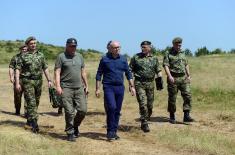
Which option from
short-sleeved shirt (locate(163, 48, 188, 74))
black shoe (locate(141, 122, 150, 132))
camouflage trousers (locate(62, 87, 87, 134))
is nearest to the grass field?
black shoe (locate(141, 122, 150, 132))

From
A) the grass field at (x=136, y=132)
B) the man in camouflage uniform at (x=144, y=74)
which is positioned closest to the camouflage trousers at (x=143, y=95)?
the man in camouflage uniform at (x=144, y=74)

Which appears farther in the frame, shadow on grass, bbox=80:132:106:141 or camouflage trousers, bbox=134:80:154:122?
camouflage trousers, bbox=134:80:154:122

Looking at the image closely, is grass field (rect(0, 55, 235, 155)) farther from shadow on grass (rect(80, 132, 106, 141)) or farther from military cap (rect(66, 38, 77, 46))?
military cap (rect(66, 38, 77, 46))

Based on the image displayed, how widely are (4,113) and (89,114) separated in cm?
252

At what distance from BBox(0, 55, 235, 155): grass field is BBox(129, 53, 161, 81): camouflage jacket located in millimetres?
1317

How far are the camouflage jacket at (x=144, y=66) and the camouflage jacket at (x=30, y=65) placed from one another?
2.34 meters

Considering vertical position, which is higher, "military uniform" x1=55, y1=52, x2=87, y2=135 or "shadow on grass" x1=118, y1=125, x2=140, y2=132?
"military uniform" x1=55, y1=52, x2=87, y2=135

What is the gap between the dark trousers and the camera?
11641mm

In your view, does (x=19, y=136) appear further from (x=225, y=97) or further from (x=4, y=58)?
(x=4, y=58)

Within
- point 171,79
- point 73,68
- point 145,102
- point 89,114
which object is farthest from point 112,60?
point 89,114

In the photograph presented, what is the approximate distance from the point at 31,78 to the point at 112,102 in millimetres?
1988

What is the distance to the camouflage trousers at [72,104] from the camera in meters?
11.3

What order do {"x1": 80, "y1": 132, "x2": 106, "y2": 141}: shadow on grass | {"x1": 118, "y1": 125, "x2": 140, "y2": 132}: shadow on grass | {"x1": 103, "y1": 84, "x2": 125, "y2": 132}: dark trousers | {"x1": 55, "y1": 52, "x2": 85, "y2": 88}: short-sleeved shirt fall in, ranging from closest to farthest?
{"x1": 55, "y1": 52, "x2": 85, "y2": 88}: short-sleeved shirt
{"x1": 103, "y1": 84, "x2": 125, "y2": 132}: dark trousers
{"x1": 80, "y1": 132, "x2": 106, "y2": 141}: shadow on grass
{"x1": 118, "y1": 125, "x2": 140, "y2": 132}: shadow on grass

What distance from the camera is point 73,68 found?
1149cm
